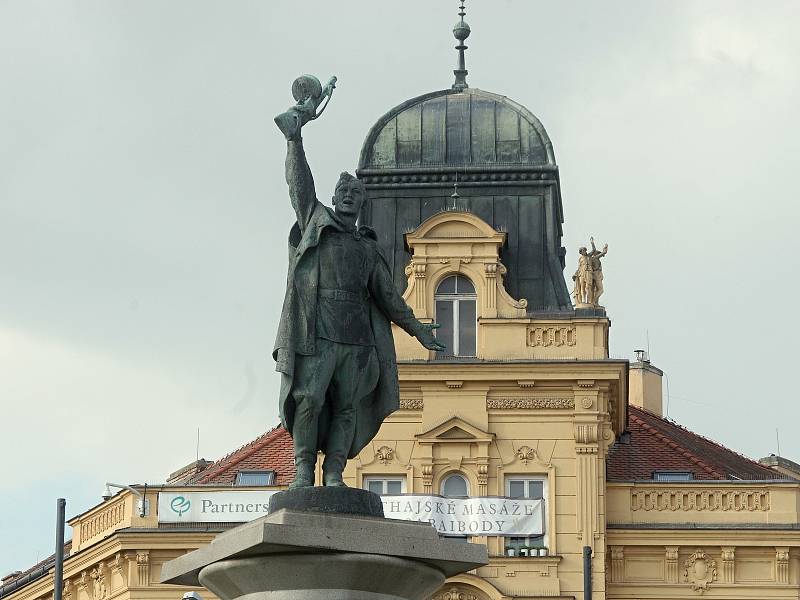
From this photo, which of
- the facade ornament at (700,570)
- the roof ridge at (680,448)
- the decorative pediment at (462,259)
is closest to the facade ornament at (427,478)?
the decorative pediment at (462,259)

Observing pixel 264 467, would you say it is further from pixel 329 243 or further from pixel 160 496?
pixel 329 243

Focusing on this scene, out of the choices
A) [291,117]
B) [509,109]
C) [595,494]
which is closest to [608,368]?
[595,494]

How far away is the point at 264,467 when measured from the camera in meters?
48.2

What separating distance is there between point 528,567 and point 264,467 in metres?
7.06

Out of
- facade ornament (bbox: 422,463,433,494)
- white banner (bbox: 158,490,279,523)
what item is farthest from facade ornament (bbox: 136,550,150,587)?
facade ornament (bbox: 422,463,433,494)

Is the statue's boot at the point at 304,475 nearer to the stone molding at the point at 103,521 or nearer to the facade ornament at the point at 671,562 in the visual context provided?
the facade ornament at the point at 671,562

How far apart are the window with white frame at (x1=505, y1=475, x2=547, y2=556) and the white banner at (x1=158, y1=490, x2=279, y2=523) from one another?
473 centimetres

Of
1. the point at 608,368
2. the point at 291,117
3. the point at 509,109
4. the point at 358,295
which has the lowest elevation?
the point at 358,295

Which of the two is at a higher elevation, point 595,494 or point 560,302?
point 560,302

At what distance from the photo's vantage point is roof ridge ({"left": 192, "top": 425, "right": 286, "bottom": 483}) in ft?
158

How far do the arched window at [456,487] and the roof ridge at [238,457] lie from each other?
5.90 metres

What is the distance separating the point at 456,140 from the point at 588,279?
4.57 metres

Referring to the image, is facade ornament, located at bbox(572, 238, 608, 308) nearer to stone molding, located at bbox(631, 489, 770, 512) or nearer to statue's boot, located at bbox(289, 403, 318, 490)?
stone molding, located at bbox(631, 489, 770, 512)

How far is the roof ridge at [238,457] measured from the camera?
4825 cm
